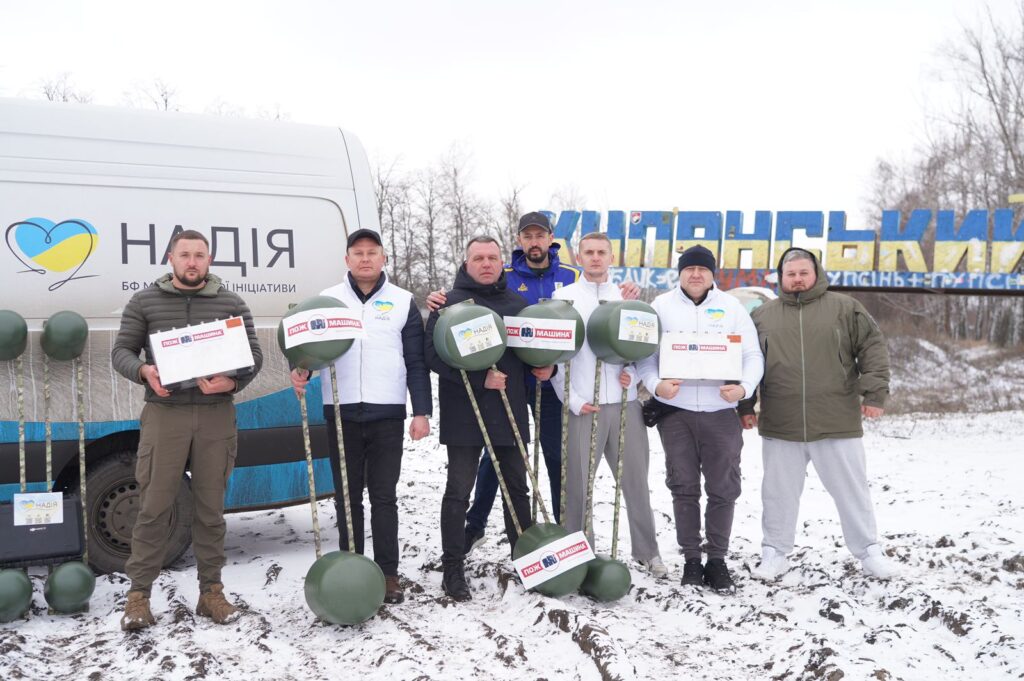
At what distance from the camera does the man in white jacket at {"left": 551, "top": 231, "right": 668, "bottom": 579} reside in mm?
4301

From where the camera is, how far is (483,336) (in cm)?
376

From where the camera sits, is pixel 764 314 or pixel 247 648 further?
pixel 764 314

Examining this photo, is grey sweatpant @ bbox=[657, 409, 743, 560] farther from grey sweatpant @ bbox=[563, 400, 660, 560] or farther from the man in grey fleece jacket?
the man in grey fleece jacket

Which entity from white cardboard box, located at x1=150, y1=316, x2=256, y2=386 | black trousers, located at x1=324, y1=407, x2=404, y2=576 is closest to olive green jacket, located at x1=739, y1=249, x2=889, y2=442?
black trousers, located at x1=324, y1=407, x2=404, y2=576

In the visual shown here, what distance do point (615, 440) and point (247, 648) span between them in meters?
2.12

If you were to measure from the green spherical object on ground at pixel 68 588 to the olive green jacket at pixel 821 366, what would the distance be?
3.51m

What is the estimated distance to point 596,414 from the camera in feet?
13.9

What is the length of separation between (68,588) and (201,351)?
1.38m

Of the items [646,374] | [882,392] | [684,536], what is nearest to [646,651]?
[684,536]

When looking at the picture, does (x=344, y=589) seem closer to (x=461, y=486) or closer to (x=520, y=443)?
(x=461, y=486)

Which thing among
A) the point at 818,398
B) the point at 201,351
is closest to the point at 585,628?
the point at 818,398

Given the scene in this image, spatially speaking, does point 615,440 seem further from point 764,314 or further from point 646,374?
point 764,314

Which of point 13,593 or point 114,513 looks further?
point 114,513

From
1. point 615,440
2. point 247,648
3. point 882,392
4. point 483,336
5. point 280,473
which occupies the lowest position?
point 247,648
